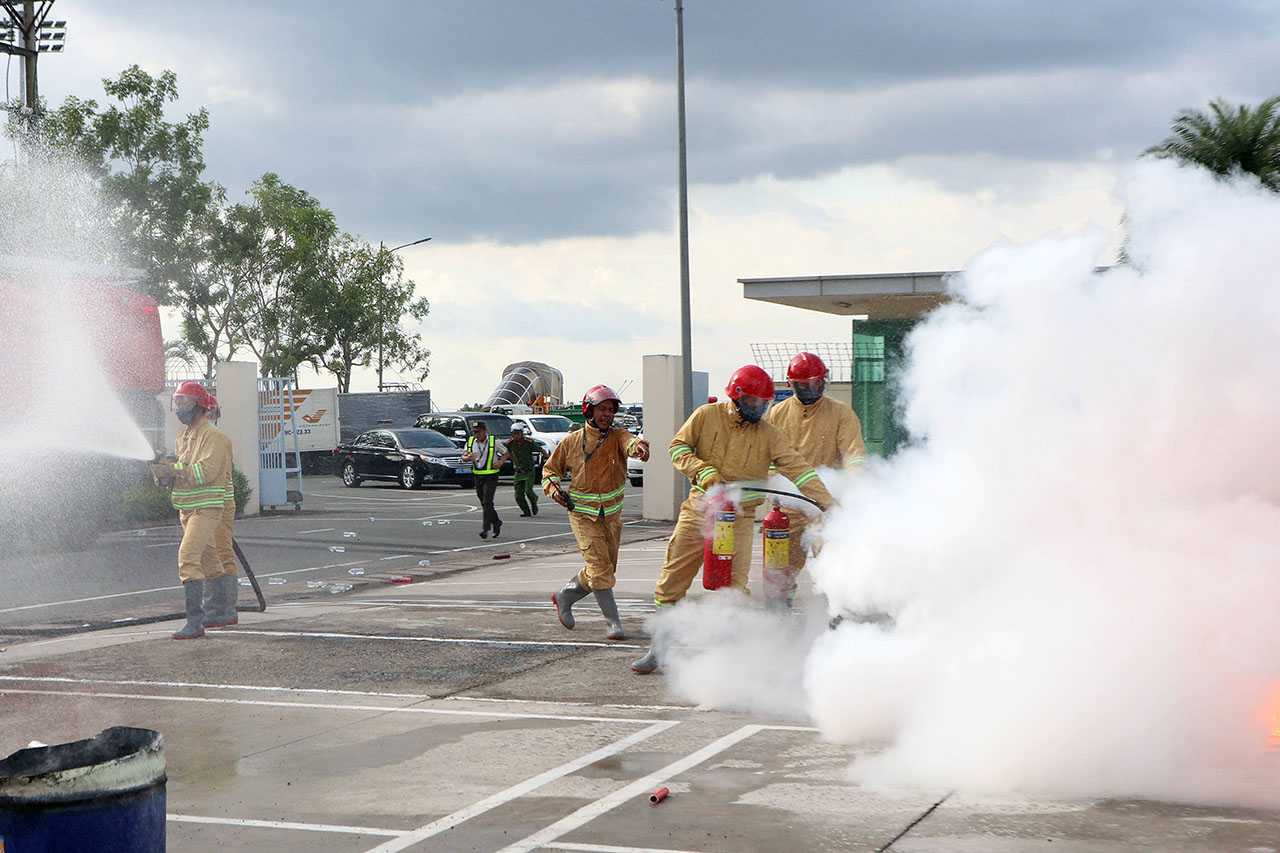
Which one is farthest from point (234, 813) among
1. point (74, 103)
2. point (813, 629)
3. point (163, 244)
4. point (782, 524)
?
point (163, 244)

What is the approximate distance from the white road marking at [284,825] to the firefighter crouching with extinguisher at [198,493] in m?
4.84

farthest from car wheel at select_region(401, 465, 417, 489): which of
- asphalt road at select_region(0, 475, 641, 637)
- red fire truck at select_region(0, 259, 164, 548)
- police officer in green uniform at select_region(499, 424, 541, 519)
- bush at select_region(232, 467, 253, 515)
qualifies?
red fire truck at select_region(0, 259, 164, 548)

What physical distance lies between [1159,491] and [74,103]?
29715 mm

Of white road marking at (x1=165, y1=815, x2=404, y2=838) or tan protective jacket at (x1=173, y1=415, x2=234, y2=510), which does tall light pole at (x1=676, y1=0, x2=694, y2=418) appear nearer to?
tan protective jacket at (x1=173, y1=415, x2=234, y2=510)

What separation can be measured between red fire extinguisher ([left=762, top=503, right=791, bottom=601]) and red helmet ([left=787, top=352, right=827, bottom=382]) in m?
1.15

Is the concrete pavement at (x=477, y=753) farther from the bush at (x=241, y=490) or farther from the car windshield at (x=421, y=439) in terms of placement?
the car windshield at (x=421, y=439)

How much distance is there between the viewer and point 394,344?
45.2 metres

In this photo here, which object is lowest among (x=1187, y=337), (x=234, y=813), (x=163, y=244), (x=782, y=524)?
(x=234, y=813)

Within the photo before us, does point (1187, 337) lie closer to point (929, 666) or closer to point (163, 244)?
point (929, 666)

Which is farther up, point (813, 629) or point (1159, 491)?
point (1159, 491)

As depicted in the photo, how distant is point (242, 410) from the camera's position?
74.0 feet

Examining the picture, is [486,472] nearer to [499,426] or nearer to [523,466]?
[523,466]

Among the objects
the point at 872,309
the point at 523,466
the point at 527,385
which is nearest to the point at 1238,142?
the point at 872,309

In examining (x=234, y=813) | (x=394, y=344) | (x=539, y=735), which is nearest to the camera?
(x=234, y=813)
